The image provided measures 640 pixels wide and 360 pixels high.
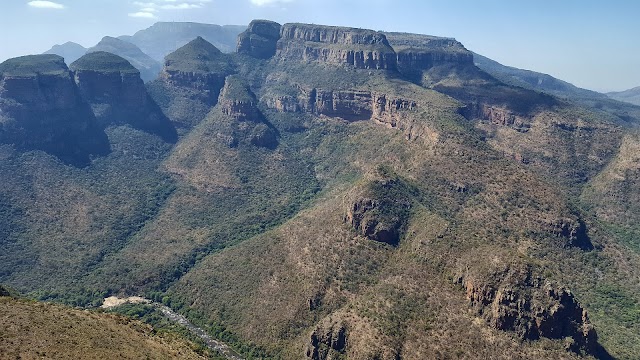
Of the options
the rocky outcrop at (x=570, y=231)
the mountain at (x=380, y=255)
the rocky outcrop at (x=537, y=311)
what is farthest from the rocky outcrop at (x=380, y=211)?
the rocky outcrop at (x=570, y=231)

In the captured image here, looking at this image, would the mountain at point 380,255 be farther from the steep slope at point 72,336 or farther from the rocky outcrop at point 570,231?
the steep slope at point 72,336

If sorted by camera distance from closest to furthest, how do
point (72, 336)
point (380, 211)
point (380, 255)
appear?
point (72, 336) < point (380, 255) < point (380, 211)

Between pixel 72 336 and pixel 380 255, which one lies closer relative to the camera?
pixel 72 336

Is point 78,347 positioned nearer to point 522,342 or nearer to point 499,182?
point 522,342

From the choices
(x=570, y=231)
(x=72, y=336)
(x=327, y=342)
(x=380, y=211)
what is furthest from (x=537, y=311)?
(x=72, y=336)

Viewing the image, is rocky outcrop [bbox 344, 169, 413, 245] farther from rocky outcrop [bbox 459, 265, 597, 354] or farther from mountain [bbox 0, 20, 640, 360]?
rocky outcrop [bbox 459, 265, 597, 354]

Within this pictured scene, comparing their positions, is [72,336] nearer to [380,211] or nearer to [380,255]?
[380,255]

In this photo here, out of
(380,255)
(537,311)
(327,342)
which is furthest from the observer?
(380,255)

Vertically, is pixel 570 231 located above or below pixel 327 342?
above
